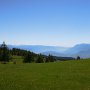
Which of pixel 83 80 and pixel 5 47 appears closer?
pixel 83 80

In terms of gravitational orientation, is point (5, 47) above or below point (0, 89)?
above

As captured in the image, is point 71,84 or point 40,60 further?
point 40,60

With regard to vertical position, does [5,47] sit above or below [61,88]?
above

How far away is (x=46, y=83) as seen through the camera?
28141mm

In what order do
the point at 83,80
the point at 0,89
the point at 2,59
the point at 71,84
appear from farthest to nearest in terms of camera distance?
1. the point at 2,59
2. the point at 83,80
3. the point at 71,84
4. the point at 0,89

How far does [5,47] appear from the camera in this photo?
120 m

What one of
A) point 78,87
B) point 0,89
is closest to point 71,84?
point 78,87

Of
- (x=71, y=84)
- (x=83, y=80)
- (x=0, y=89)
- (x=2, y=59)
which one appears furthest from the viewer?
(x=2, y=59)

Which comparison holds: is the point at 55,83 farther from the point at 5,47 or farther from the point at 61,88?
the point at 5,47

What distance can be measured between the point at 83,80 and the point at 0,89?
10.8 m

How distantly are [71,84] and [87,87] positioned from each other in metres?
2.51

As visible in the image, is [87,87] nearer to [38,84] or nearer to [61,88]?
[61,88]

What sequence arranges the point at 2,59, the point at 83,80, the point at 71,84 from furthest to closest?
the point at 2,59 → the point at 83,80 → the point at 71,84

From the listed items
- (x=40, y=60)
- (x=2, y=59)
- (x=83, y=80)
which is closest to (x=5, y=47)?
(x=2, y=59)
